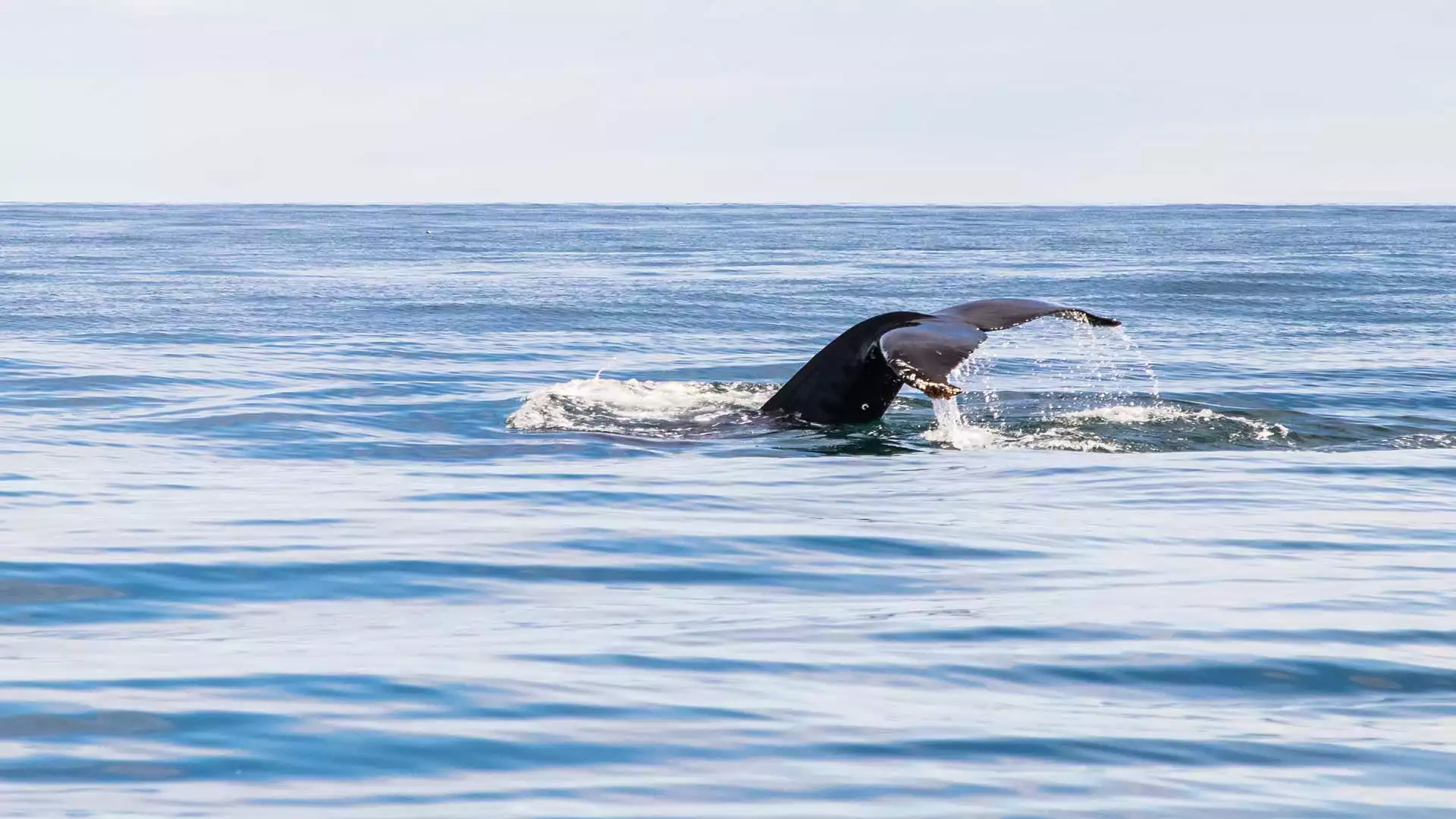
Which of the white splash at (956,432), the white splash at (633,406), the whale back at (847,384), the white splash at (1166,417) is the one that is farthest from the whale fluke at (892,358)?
the white splash at (1166,417)

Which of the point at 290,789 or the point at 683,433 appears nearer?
the point at 290,789

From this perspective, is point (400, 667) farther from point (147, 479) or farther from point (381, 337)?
point (381, 337)

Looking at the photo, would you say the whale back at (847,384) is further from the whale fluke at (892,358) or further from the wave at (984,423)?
the wave at (984,423)

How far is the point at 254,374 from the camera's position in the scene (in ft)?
58.9

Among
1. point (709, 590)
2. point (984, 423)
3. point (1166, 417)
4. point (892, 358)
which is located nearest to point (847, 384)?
point (984, 423)

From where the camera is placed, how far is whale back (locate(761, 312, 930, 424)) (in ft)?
40.6

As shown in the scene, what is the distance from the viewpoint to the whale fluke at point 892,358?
1035 centimetres

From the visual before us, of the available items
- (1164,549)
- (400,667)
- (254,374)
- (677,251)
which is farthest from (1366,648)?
(677,251)

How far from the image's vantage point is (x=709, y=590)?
747cm

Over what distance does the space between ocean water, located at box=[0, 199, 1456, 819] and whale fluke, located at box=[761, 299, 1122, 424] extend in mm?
244

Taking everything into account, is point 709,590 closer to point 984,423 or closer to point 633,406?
point 984,423

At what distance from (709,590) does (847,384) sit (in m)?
5.30

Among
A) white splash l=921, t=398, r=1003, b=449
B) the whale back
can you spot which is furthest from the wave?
the whale back

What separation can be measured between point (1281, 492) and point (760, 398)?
5.18 m
